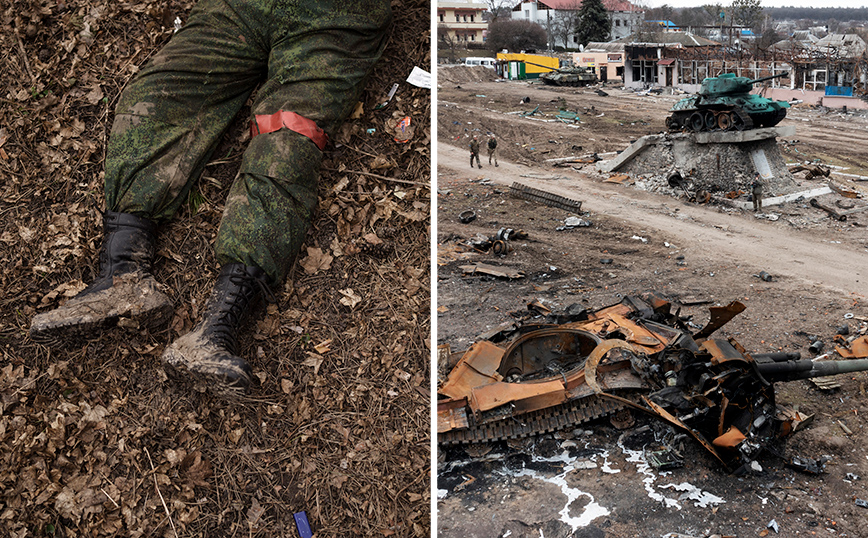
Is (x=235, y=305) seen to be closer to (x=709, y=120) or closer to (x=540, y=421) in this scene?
(x=540, y=421)

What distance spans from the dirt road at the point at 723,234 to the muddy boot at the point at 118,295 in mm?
6321

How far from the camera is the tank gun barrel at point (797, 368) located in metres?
3.80

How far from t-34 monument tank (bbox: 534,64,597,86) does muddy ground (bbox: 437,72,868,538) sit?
1307cm

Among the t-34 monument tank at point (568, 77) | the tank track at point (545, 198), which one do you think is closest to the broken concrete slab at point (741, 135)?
the tank track at point (545, 198)

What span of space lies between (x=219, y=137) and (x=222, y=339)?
1021mm

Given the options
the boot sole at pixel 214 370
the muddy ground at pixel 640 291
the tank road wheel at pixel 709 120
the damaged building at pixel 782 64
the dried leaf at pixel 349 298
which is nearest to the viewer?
the boot sole at pixel 214 370

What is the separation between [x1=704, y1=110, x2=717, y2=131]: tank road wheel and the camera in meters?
13.0

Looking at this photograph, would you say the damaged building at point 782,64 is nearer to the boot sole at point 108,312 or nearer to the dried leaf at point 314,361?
the dried leaf at point 314,361

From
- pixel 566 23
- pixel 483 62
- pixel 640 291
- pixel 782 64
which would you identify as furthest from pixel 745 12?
pixel 640 291

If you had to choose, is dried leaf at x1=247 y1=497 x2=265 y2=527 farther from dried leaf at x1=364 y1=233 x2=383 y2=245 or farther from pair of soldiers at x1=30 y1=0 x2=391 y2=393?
dried leaf at x1=364 y1=233 x2=383 y2=245

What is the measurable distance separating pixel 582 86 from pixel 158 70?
26.4 metres

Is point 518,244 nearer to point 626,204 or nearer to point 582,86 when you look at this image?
point 626,204

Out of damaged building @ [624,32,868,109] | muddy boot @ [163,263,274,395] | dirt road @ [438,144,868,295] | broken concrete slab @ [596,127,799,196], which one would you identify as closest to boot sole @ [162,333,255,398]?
muddy boot @ [163,263,274,395]

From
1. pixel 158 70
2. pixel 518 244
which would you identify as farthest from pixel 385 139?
pixel 518 244
